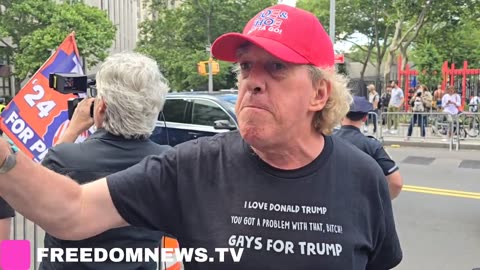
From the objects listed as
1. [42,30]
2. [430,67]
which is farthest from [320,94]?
[42,30]

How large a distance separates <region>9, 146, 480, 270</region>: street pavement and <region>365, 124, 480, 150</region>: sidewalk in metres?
2.43

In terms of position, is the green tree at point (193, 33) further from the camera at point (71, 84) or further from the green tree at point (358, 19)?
the camera at point (71, 84)

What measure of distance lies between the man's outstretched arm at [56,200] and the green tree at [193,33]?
30.1 metres

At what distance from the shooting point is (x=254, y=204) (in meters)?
1.60

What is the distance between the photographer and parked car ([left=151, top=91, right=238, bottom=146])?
9.78m

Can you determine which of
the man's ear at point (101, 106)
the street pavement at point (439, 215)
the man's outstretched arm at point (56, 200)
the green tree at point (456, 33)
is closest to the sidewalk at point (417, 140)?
the street pavement at point (439, 215)

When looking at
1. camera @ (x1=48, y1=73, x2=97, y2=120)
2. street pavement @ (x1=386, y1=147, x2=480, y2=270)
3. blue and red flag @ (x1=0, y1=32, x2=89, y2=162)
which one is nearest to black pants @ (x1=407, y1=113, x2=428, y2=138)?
street pavement @ (x1=386, y1=147, x2=480, y2=270)

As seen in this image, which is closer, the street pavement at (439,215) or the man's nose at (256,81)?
the man's nose at (256,81)

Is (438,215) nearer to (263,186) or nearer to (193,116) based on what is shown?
(193,116)

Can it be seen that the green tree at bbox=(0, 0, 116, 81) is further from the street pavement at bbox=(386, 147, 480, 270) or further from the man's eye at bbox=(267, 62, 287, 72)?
the man's eye at bbox=(267, 62, 287, 72)

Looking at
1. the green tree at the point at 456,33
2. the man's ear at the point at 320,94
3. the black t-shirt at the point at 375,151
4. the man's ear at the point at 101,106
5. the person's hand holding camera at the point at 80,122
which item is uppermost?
the green tree at the point at 456,33

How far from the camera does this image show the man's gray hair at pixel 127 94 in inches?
91.6

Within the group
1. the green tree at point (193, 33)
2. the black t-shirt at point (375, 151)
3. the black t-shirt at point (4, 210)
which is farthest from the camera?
the green tree at point (193, 33)

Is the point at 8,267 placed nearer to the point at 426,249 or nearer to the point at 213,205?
the point at 213,205
